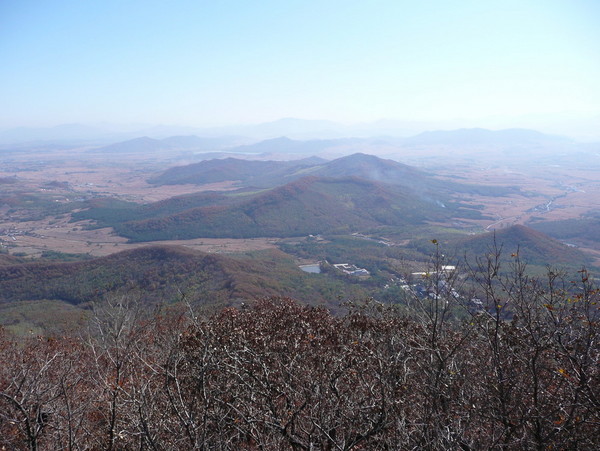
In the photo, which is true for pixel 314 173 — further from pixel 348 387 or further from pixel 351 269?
pixel 348 387

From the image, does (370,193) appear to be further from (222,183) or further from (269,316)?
(269,316)

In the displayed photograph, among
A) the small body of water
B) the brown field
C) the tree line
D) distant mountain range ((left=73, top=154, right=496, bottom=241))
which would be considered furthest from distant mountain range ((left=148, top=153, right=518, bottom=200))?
the tree line

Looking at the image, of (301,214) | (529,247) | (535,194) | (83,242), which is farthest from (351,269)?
(535,194)

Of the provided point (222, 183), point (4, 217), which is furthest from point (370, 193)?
point (4, 217)

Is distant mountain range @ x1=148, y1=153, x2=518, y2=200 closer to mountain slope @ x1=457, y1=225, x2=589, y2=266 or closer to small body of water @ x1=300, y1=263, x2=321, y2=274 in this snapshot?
mountain slope @ x1=457, y1=225, x2=589, y2=266

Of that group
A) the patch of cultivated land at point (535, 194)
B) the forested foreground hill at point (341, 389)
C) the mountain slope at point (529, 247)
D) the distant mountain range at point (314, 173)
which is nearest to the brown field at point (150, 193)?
the patch of cultivated land at point (535, 194)
